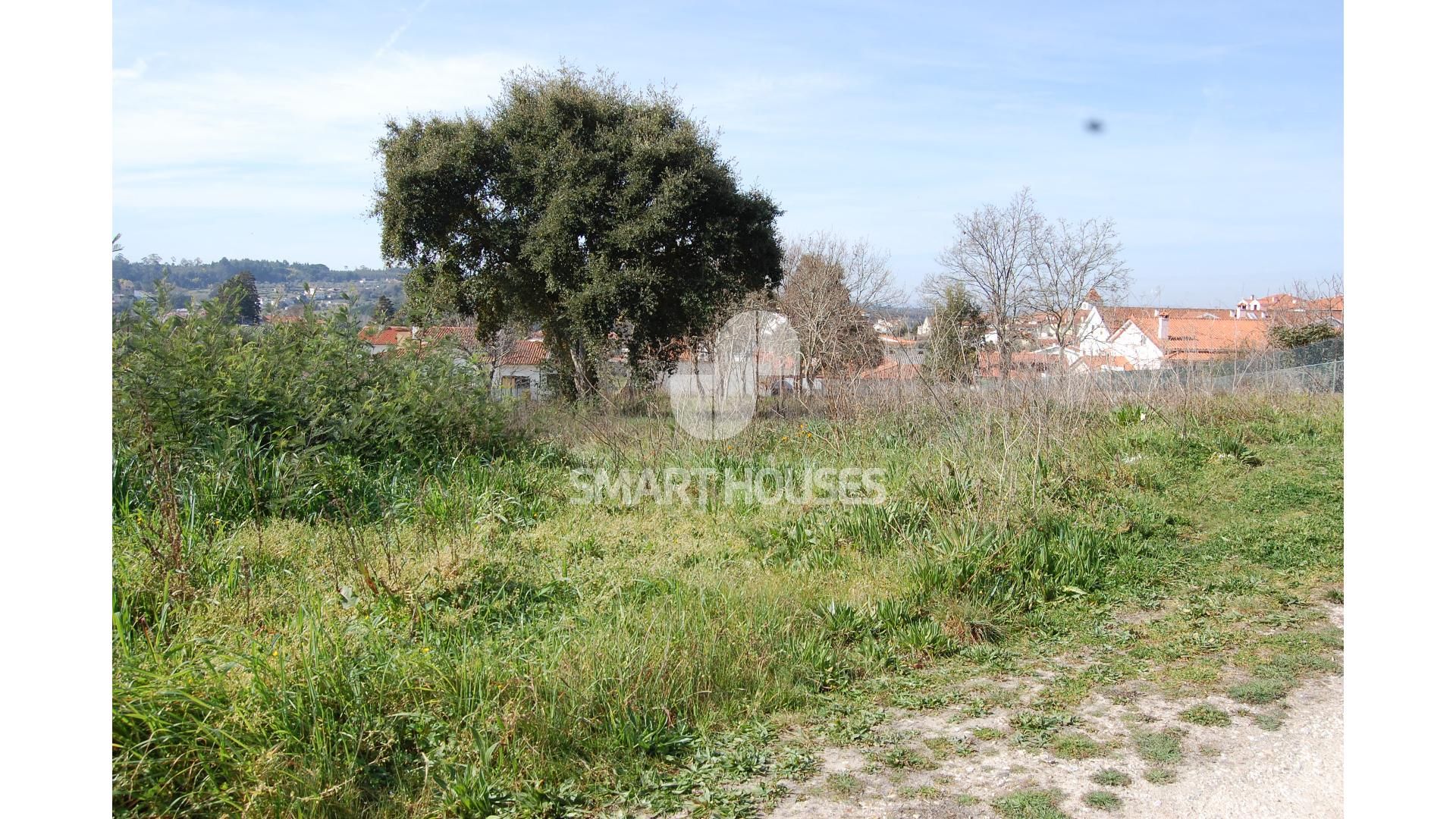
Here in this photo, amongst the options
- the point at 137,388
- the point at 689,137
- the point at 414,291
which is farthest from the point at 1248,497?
the point at 414,291

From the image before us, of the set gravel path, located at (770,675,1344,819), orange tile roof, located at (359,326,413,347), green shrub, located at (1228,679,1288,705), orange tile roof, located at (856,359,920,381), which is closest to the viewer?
gravel path, located at (770,675,1344,819)

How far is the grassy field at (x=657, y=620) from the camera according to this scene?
8.91ft

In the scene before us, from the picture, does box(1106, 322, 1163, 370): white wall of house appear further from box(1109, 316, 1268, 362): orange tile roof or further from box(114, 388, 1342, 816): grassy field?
box(114, 388, 1342, 816): grassy field

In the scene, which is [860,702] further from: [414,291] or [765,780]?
[414,291]

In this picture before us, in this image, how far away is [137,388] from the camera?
221 inches

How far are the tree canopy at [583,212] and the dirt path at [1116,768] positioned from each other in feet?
41.6

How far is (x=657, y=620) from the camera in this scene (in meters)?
3.71

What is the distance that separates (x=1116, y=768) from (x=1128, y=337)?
85.5ft

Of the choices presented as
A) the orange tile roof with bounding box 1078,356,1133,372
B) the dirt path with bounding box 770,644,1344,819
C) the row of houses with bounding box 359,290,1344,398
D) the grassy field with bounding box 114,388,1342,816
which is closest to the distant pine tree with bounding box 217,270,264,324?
the grassy field with bounding box 114,388,1342,816

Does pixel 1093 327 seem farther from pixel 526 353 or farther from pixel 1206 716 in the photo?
pixel 1206 716

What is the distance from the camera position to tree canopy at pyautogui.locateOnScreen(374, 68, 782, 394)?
51.1 feet

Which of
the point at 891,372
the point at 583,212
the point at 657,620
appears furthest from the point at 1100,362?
the point at 657,620

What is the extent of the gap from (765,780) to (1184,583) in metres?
3.33

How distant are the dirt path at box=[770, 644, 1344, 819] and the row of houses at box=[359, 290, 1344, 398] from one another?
606 cm
